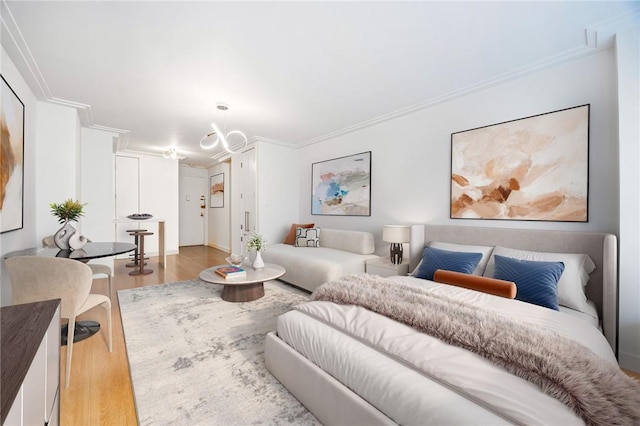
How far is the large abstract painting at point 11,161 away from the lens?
2076 millimetres

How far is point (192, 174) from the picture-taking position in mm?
7848

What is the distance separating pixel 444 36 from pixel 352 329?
2312 mm

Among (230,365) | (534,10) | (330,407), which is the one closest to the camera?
(330,407)

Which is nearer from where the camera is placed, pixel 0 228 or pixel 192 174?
pixel 0 228

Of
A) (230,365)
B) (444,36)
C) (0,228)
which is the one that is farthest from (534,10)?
(0,228)

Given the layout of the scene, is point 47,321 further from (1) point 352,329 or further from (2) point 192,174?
(2) point 192,174

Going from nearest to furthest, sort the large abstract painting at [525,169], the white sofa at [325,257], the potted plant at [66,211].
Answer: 1. the large abstract painting at [525,169]
2. the potted plant at [66,211]
3. the white sofa at [325,257]

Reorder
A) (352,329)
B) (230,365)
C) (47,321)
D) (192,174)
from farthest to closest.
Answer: (192,174)
(230,365)
(352,329)
(47,321)

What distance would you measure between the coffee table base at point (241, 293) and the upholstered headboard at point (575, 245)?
1.96 metres

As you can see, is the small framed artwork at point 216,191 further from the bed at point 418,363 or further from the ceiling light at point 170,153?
the bed at point 418,363

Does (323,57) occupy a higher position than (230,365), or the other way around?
(323,57)

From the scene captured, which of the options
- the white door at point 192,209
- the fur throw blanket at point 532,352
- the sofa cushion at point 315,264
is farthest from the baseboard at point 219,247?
the fur throw blanket at point 532,352

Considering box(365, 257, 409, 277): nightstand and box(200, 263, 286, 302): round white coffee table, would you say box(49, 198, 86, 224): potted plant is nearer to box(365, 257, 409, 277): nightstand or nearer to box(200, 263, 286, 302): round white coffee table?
box(200, 263, 286, 302): round white coffee table

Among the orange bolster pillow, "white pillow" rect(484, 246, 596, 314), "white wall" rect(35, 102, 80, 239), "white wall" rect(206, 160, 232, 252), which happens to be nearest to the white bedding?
the orange bolster pillow
